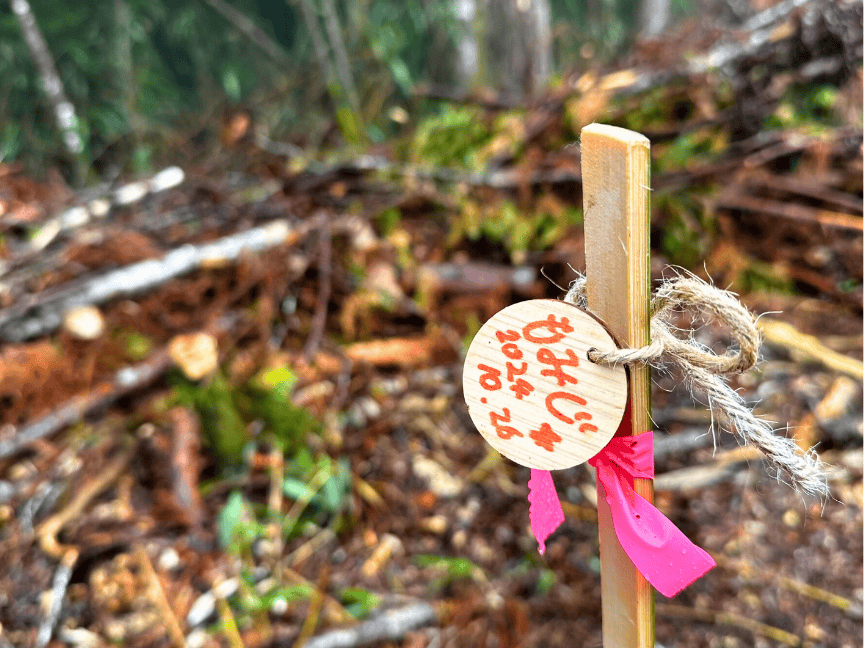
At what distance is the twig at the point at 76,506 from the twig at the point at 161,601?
0.19 meters

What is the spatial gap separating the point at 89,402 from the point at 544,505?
1423 millimetres

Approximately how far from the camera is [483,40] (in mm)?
3684

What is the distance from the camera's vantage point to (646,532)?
1.83ft

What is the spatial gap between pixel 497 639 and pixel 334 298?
115 cm

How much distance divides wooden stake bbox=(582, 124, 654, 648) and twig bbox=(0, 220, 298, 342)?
1.56 m

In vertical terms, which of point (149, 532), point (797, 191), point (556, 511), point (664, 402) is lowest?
point (664, 402)

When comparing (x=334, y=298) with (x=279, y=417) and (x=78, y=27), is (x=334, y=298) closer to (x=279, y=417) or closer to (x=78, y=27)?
(x=279, y=417)

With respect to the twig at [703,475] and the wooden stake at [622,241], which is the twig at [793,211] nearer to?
the twig at [703,475]

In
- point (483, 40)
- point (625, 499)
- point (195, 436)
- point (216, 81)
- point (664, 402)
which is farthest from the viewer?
point (216, 81)

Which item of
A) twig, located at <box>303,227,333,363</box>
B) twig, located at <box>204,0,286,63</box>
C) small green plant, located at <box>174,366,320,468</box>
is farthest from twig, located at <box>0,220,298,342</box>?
twig, located at <box>204,0,286,63</box>

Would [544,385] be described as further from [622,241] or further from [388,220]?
[388,220]

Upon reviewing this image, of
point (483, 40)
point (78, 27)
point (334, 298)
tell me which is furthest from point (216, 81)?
point (334, 298)

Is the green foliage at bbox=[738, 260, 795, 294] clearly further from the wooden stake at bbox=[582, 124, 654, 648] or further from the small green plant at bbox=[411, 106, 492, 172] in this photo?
the wooden stake at bbox=[582, 124, 654, 648]

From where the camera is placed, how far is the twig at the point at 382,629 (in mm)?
1207
